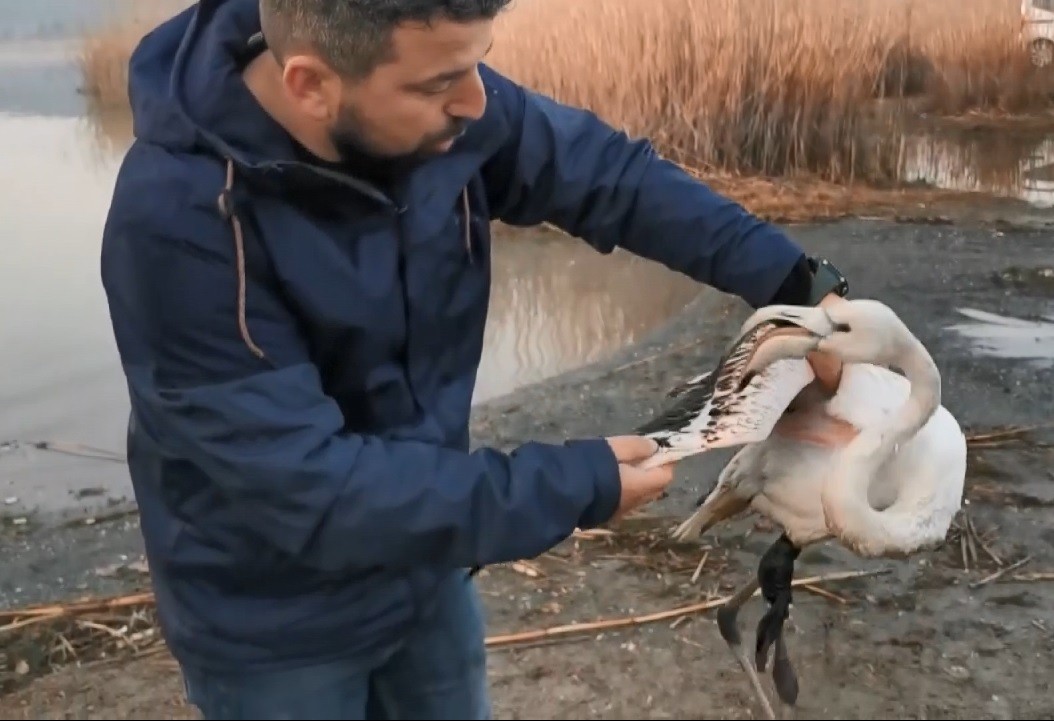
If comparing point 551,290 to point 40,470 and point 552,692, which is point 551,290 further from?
point 552,692

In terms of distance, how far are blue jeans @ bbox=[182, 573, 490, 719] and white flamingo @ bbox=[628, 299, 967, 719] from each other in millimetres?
216

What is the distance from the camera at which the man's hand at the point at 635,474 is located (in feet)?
2.42

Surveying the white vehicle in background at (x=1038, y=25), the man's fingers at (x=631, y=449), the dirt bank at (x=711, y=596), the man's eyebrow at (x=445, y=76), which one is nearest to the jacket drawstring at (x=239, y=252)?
the man's eyebrow at (x=445, y=76)

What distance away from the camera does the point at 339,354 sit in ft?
2.40

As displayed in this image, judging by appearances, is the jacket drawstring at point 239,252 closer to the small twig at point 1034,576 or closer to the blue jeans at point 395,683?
the blue jeans at point 395,683

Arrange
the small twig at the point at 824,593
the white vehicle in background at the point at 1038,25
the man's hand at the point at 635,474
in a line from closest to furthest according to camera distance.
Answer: the man's hand at the point at 635,474, the small twig at the point at 824,593, the white vehicle in background at the point at 1038,25

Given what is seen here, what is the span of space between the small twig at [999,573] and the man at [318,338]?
2.80 ft

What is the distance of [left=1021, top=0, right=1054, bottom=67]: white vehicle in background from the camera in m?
2.87

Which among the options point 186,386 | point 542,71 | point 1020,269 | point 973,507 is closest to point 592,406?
point 973,507

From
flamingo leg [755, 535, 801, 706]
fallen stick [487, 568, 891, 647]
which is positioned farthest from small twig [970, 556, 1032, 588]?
flamingo leg [755, 535, 801, 706]

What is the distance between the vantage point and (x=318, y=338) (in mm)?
713

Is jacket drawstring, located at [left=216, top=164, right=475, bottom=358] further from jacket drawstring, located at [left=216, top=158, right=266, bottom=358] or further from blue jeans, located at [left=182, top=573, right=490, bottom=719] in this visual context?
blue jeans, located at [left=182, top=573, right=490, bottom=719]

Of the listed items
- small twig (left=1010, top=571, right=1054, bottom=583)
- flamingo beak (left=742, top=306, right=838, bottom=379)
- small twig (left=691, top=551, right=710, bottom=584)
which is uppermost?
flamingo beak (left=742, top=306, right=838, bottom=379)

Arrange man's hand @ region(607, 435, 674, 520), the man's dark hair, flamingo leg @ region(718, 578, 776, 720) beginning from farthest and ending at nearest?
flamingo leg @ region(718, 578, 776, 720)
man's hand @ region(607, 435, 674, 520)
the man's dark hair
